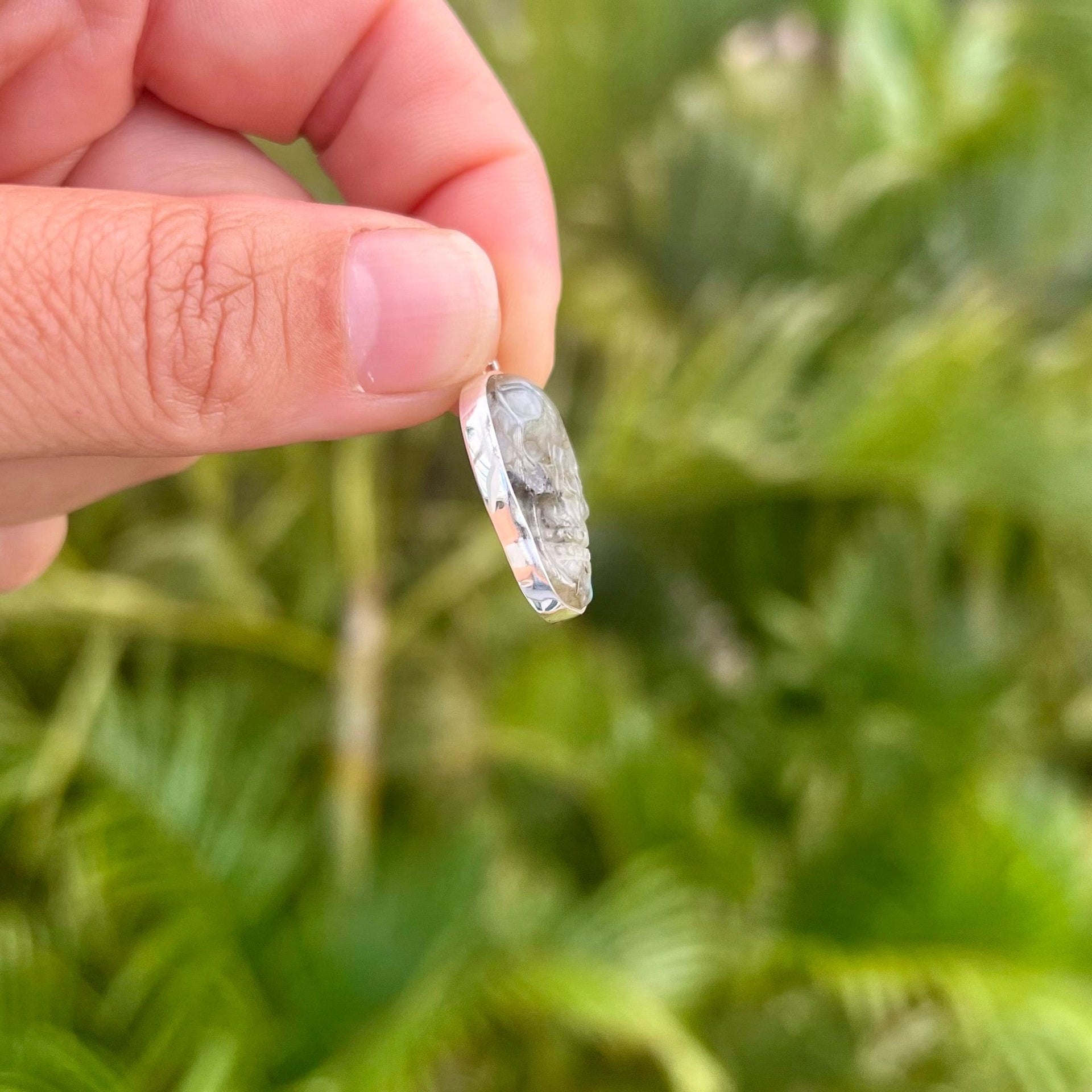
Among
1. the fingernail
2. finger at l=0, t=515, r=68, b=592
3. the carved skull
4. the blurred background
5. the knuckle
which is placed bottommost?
the blurred background

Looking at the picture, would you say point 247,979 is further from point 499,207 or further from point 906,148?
point 906,148

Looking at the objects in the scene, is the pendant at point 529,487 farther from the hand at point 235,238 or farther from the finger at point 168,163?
the finger at point 168,163

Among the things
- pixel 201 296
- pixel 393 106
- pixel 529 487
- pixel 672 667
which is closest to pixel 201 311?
A: pixel 201 296

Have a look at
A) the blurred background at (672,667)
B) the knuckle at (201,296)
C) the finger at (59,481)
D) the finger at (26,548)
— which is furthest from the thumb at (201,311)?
the blurred background at (672,667)

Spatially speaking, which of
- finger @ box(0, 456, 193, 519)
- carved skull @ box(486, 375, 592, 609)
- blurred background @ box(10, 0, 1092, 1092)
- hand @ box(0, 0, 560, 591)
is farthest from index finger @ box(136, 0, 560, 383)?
blurred background @ box(10, 0, 1092, 1092)

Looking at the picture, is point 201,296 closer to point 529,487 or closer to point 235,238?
point 235,238

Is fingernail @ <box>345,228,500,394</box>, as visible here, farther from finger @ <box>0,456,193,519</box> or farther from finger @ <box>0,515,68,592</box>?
finger @ <box>0,515,68,592</box>
